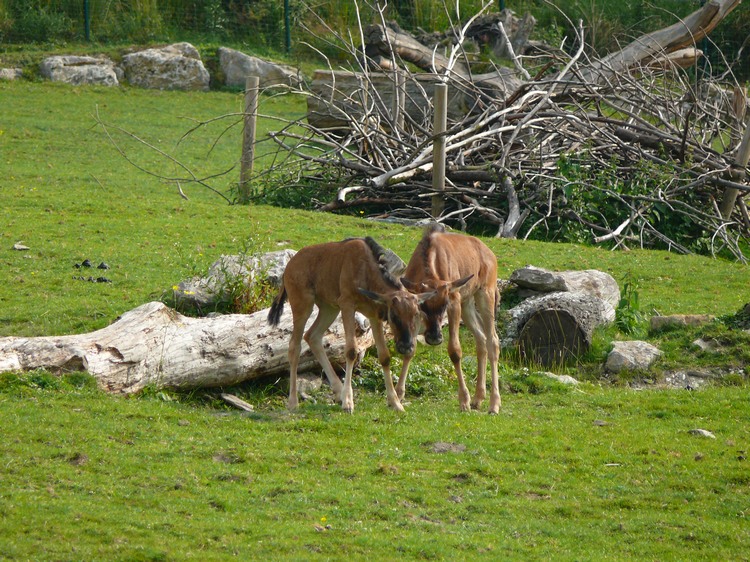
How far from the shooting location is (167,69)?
2891 centimetres

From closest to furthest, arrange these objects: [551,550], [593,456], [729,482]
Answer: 1. [551,550]
2. [729,482]
3. [593,456]

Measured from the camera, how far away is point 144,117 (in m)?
25.7

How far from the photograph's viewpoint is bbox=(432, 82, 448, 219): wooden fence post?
53.8ft

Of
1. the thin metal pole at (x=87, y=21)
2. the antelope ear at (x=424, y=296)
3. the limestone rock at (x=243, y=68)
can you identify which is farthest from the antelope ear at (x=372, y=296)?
the thin metal pole at (x=87, y=21)

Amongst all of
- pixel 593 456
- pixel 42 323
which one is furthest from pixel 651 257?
pixel 42 323

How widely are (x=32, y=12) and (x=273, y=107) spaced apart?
7.63m

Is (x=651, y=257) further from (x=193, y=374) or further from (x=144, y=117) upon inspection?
(x=144, y=117)

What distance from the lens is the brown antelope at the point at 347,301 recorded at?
8.55 m

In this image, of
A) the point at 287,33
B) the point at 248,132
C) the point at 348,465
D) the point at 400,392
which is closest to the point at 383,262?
the point at 400,392

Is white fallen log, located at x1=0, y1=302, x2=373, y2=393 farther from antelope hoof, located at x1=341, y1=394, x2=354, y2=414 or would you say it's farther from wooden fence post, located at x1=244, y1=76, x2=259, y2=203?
wooden fence post, located at x1=244, y1=76, x2=259, y2=203

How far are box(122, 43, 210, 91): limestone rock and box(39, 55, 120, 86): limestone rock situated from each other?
0.66 meters

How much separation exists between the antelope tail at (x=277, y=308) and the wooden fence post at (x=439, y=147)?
7490 millimetres

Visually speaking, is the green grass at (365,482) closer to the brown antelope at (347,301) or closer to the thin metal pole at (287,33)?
the brown antelope at (347,301)

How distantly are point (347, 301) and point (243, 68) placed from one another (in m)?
21.7
